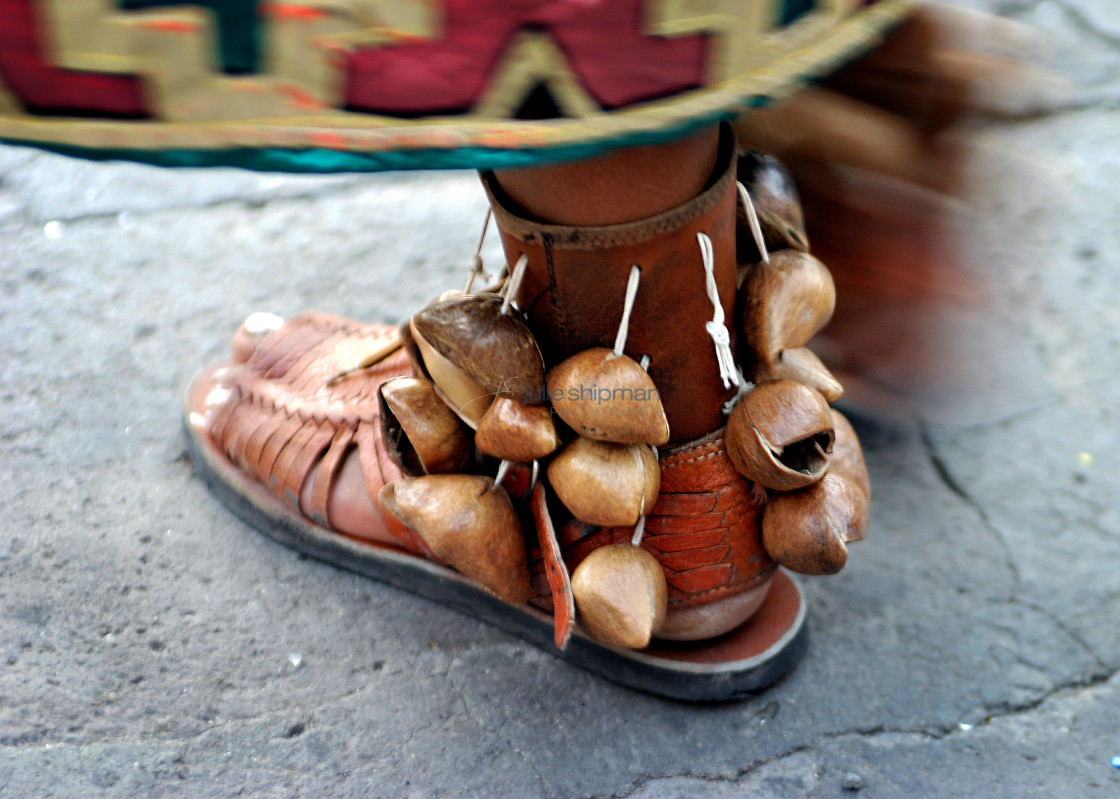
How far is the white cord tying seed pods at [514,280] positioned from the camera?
0.83 meters

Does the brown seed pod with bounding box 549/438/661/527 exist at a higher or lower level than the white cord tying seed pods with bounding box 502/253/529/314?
lower

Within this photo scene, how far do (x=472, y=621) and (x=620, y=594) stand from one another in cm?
27

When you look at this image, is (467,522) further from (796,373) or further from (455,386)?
(796,373)

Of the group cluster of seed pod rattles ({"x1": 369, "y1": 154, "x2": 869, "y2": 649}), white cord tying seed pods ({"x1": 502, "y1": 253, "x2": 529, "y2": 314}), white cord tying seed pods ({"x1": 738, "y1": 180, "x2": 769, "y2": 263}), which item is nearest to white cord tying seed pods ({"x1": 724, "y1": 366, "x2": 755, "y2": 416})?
cluster of seed pod rattles ({"x1": 369, "y1": 154, "x2": 869, "y2": 649})

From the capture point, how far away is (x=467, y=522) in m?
0.89

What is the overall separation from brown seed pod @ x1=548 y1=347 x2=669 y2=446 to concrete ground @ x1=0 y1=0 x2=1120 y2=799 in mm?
325

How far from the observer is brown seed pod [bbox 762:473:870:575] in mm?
875

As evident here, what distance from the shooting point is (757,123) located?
123 centimetres

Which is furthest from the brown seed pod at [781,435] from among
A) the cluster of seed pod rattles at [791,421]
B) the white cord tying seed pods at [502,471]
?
the white cord tying seed pods at [502,471]

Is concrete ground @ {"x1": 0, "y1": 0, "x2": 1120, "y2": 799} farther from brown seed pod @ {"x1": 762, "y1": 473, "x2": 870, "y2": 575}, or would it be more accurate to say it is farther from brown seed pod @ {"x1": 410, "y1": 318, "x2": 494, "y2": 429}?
brown seed pod @ {"x1": 410, "y1": 318, "x2": 494, "y2": 429}

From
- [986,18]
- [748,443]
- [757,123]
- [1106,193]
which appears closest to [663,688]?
[748,443]

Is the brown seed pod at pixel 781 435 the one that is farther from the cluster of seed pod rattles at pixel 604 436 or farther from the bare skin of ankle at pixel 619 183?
the bare skin of ankle at pixel 619 183

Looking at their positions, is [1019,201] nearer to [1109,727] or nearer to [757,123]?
[757,123]

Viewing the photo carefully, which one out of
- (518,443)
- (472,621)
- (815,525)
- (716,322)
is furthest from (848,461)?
(472,621)
